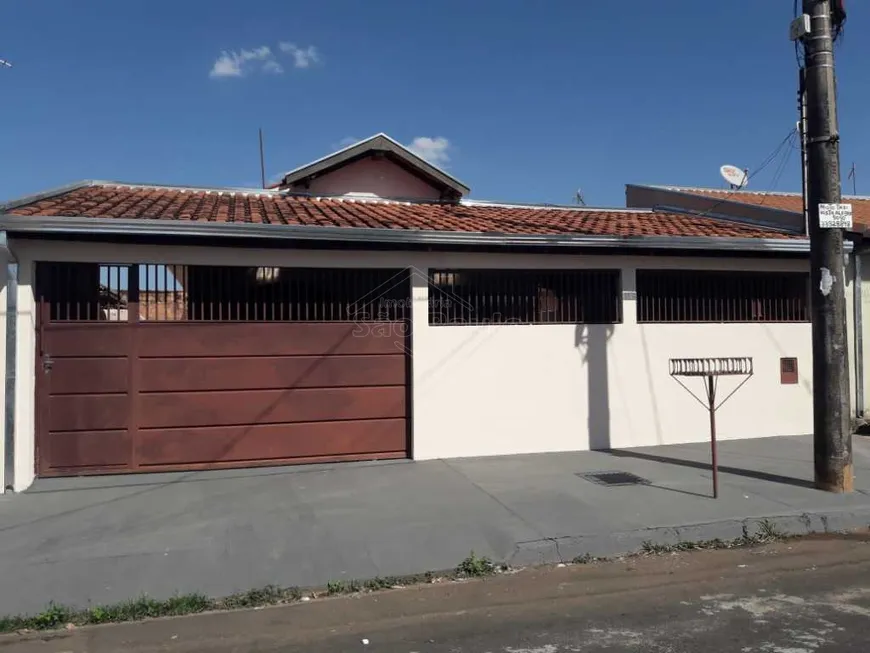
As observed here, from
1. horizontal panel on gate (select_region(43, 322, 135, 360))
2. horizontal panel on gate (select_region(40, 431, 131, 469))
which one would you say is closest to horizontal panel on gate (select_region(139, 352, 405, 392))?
horizontal panel on gate (select_region(43, 322, 135, 360))

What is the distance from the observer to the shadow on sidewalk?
25.4ft

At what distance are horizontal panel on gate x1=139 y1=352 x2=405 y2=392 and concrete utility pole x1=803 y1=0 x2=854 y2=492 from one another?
16.0 feet

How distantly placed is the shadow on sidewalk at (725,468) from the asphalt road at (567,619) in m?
2.21

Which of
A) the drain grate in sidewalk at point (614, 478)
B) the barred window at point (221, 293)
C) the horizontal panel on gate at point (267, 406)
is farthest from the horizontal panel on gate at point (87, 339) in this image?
the drain grate in sidewalk at point (614, 478)

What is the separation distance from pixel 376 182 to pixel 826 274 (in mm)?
9702

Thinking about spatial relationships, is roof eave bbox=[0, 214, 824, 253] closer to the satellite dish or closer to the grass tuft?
the grass tuft

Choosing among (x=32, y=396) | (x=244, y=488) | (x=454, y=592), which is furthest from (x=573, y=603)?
(x=32, y=396)

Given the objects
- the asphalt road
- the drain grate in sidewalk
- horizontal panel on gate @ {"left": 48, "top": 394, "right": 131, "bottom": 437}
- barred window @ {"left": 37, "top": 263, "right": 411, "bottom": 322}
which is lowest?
the asphalt road

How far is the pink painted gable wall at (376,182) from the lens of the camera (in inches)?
573

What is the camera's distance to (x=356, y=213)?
10078 mm

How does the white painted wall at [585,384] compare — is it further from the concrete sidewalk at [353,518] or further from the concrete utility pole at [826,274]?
the concrete utility pole at [826,274]

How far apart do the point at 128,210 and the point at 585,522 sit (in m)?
6.33

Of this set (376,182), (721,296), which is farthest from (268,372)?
(376,182)

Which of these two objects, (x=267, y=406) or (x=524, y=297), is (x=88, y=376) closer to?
(x=267, y=406)
